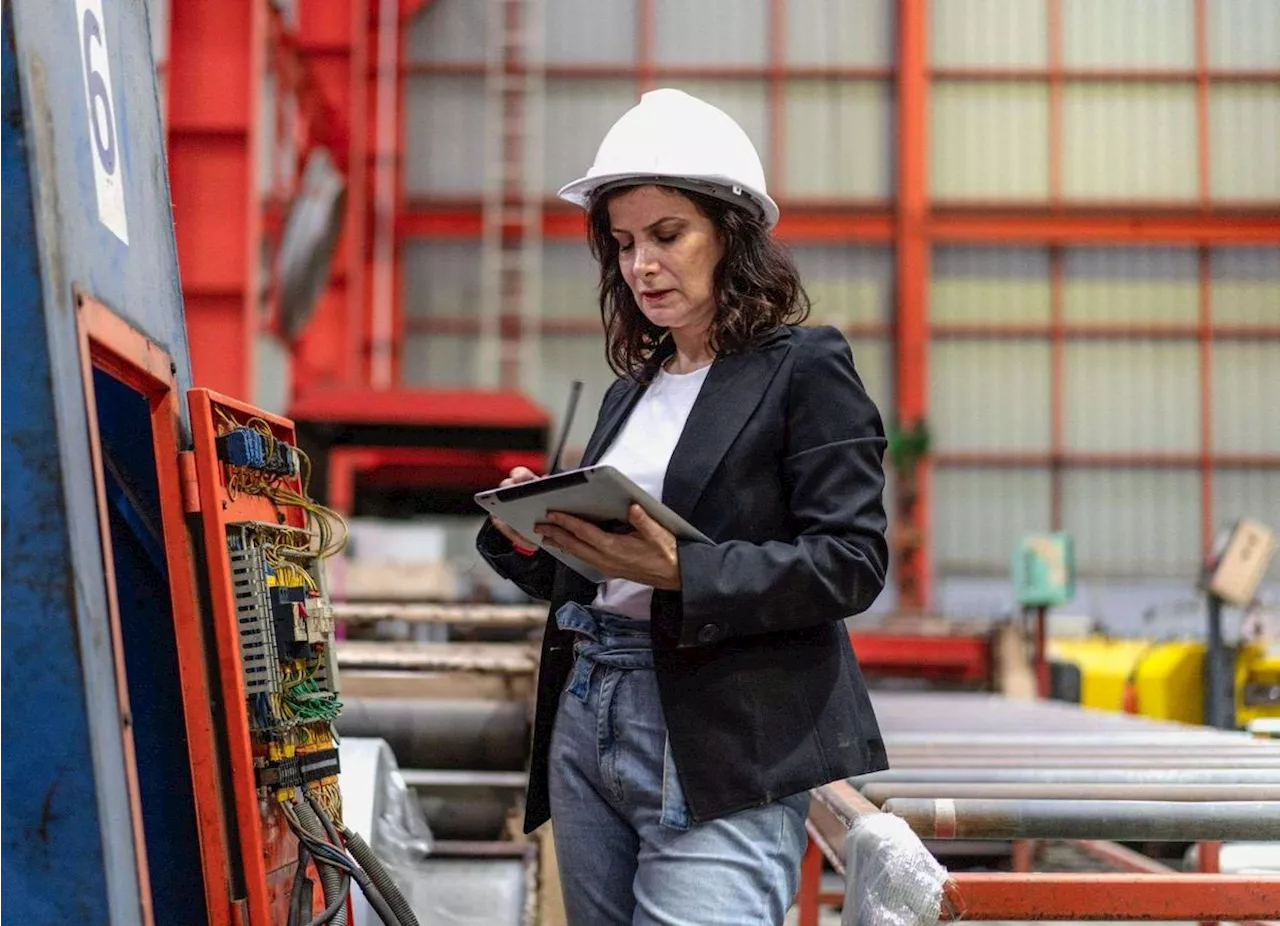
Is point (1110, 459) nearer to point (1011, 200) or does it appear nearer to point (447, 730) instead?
point (1011, 200)

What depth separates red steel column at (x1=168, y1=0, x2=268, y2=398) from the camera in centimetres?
750

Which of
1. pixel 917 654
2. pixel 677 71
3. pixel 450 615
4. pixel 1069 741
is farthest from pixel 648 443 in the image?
pixel 677 71

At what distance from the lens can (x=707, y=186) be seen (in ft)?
4.90

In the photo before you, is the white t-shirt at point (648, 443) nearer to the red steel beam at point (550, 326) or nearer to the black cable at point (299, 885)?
the black cable at point (299, 885)

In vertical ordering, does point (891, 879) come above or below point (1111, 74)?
below

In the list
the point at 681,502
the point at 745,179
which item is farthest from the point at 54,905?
the point at 745,179

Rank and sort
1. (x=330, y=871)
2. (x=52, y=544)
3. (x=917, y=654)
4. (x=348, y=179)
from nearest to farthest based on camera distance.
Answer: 1. (x=52, y=544)
2. (x=330, y=871)
3. (x=917, y=654)
4. (x=348, y=179)

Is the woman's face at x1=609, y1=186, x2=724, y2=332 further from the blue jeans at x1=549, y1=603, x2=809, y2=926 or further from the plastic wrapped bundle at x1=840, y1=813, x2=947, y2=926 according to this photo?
the plastic wrapped bundle at x1=840, y1=813, x2=947, y2=926

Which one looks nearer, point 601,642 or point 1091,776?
point 601,642

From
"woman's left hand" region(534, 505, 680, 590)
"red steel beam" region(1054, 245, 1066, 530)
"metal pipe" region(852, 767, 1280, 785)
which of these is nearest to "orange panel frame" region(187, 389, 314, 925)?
"woman's left hand" region(534, 505, 680, 590)

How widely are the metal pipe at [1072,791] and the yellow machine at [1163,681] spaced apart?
3449mm

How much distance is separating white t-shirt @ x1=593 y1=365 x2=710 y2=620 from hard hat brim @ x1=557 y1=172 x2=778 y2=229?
0.19m

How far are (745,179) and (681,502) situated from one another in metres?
0.36

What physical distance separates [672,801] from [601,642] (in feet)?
0.66
